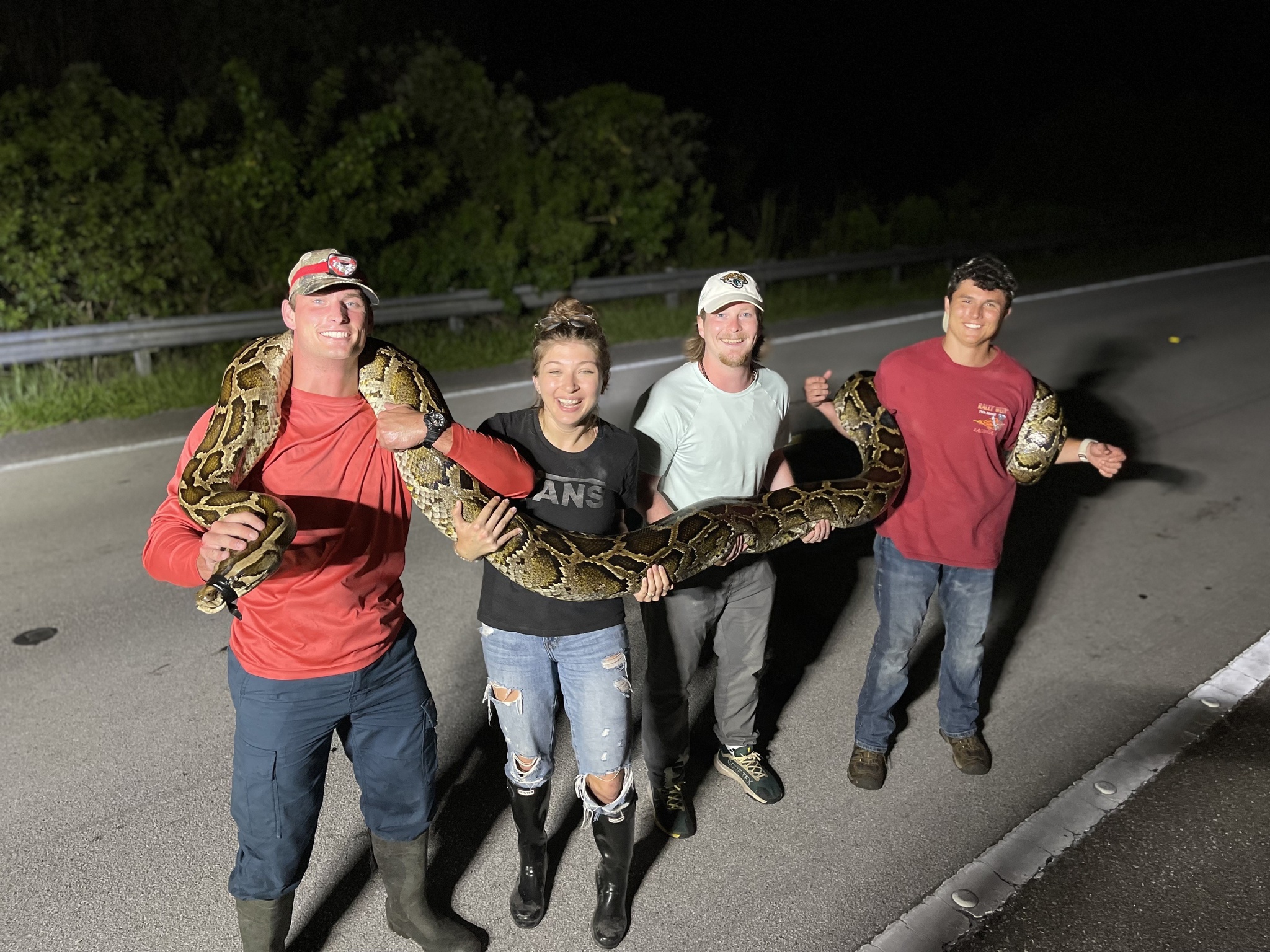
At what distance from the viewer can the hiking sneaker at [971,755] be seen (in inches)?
177

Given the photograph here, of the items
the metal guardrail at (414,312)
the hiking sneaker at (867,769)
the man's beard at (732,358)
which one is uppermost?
the man's beard at (732,358)

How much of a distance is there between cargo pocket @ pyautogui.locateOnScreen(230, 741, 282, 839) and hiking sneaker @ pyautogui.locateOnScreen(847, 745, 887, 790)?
2.60 metres

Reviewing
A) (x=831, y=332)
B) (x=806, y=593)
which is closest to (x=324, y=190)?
(x=831, y=332)

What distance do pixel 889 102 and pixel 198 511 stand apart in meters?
41.8

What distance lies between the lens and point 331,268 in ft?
9.77

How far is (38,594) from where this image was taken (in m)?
6.14

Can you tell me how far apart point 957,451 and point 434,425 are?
96.0 inches

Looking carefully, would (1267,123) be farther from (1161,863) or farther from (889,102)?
(1161,863)

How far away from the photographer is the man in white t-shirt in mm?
4023

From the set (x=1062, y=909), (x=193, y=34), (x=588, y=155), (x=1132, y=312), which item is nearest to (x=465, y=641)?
(x=1062, y=909)

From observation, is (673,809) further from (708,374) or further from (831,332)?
(831,332)

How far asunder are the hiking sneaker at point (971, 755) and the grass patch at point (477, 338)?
9.05 metres

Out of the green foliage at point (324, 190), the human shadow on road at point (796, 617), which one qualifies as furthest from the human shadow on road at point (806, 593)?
the green foliage at point (324, 190)

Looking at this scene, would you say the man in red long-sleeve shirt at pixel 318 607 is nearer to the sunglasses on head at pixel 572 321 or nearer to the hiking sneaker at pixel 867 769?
the sunglasses on head at pixel 572 321
